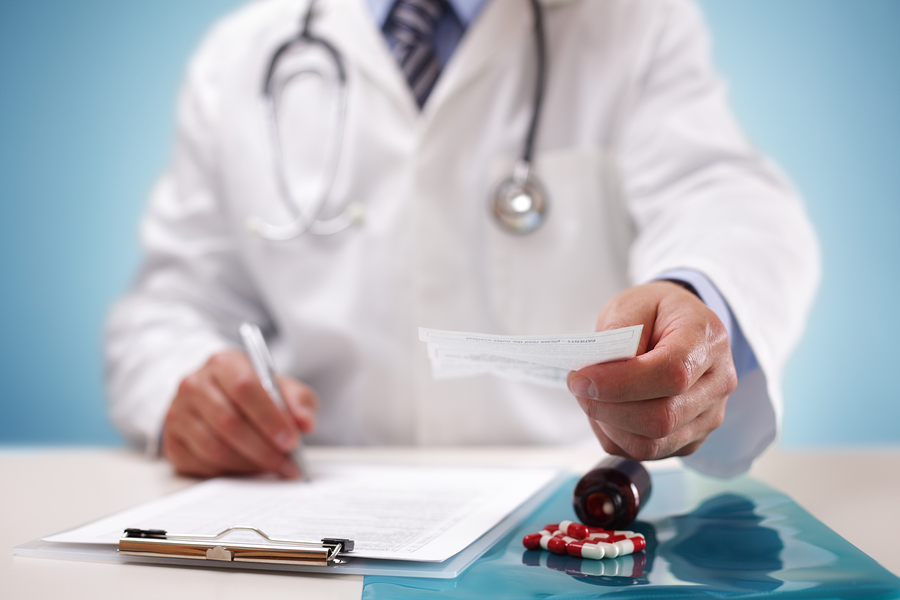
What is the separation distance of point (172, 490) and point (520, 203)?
491 millimetres

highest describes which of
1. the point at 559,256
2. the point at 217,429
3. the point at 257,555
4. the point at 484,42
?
the point at 484,42

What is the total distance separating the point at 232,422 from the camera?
2.09 feet

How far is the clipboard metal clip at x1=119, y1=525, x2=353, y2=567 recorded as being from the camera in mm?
369

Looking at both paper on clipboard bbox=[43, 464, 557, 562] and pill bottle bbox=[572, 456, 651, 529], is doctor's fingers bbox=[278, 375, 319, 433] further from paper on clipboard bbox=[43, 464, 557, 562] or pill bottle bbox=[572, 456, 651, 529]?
pill bottle bbox=[572, 456, 651, 529]

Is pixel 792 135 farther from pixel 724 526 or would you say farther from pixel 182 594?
pixel 182 594

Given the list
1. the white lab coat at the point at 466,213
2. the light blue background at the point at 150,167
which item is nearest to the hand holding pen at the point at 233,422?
the white lab coat at the point at 466,213

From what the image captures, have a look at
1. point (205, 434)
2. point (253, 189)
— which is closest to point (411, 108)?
point (253, 189)

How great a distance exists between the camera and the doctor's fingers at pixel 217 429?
0.63 m

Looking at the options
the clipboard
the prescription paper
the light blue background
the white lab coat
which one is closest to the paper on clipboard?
the clipboard

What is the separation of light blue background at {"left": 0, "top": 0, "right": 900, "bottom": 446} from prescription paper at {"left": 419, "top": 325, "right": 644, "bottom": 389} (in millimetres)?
1871

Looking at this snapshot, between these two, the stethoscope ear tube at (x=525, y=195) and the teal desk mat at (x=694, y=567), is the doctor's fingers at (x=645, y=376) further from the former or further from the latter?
the stethoscope ear tube at (x=525, y=195)

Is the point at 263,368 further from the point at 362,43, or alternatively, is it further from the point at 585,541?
the point at 362,43

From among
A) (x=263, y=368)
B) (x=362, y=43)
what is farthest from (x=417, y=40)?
(x=263, y=368)

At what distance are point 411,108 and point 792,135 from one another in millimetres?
1556
